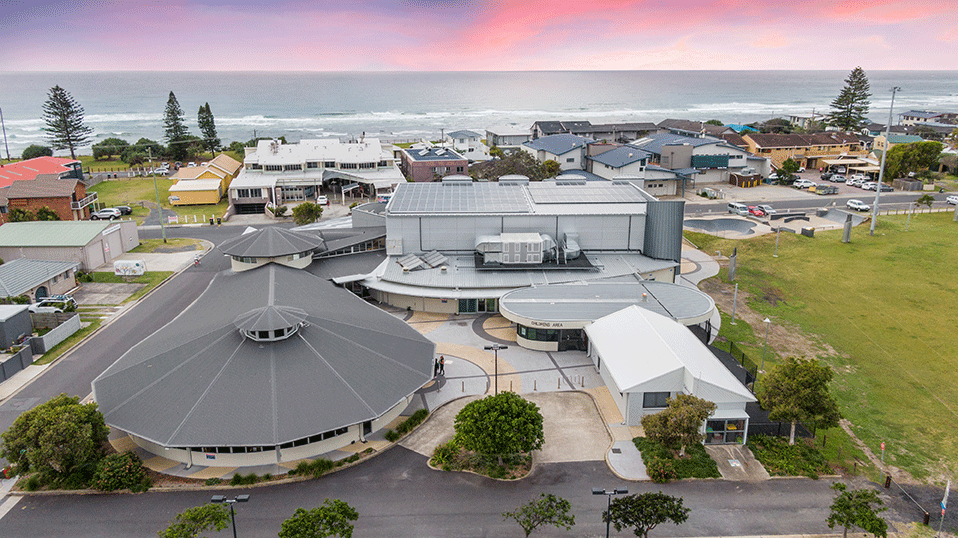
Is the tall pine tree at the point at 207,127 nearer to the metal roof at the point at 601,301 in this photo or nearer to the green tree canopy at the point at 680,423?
the metal roof at the point at 601,301

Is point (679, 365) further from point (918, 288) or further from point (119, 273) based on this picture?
point (119, 273)

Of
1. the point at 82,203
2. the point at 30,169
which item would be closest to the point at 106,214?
the point at 82,203

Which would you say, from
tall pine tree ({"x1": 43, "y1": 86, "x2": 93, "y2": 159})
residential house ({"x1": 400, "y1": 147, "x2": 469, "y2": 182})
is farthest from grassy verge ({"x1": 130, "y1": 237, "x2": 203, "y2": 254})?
tall pine tree ({"x1": 43, "y1": 86, "x2": 93, "y2": 159})

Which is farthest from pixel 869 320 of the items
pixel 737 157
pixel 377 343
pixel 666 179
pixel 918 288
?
pixel 737 157

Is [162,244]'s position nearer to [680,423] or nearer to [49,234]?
[49,234]

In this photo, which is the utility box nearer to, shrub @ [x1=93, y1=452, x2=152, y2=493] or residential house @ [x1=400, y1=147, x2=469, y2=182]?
shrub @ [x1=93, y1=452, x2=152, y2=493]
